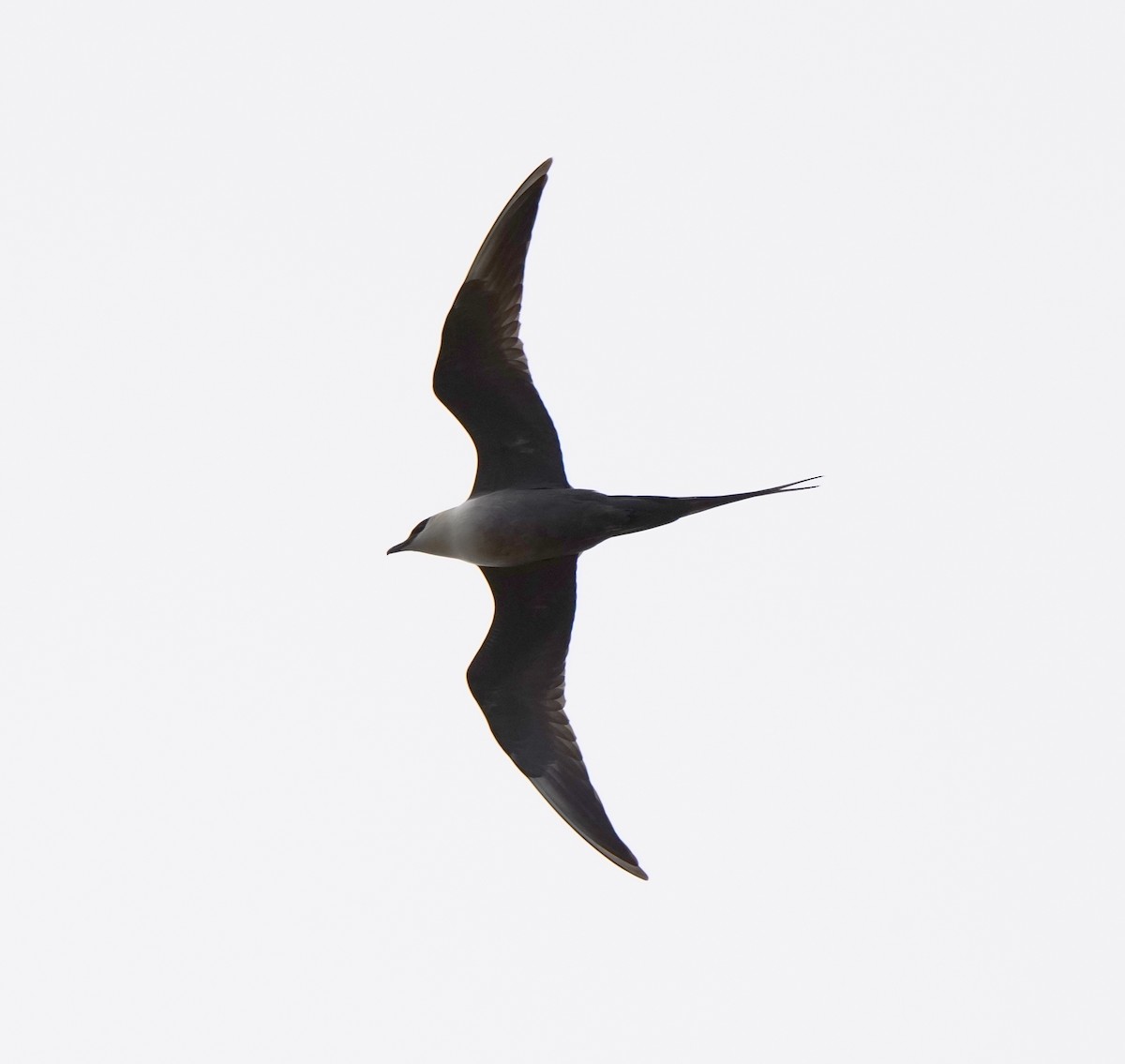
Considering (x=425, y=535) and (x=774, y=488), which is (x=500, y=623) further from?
(x=774, y=488)

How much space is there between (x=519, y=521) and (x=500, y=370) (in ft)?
2.88

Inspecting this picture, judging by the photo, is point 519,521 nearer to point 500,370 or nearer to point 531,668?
point 500,370

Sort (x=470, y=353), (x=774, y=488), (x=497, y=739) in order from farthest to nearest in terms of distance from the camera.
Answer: (x=497, y=739) < (x=470, y=353) < (x=774, y=488)

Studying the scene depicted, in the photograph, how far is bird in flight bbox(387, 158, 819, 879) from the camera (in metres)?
9.61

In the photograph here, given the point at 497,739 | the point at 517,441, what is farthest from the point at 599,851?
the point at 517,441

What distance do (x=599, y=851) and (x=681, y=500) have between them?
210cm

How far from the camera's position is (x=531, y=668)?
10484 millimetres

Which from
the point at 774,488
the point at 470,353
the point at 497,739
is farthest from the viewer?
the point at 497,739

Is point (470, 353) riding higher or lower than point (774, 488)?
higher

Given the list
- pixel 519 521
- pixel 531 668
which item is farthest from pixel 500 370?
pixel 531 668

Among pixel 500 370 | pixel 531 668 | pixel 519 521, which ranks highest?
pixel 500 370

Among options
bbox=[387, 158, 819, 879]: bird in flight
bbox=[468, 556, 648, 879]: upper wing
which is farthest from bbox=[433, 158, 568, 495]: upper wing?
bbox=[468, 556, 648, 879]: upper wing

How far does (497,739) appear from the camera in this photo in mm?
10406

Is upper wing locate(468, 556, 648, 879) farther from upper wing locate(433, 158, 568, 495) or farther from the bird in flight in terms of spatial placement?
upper wing locate(433, 158, 568, 495)
